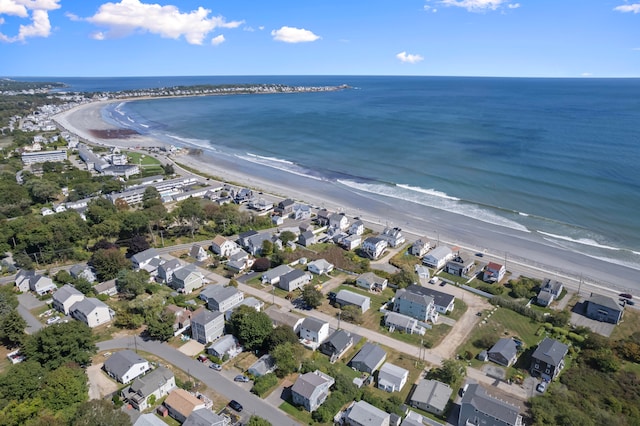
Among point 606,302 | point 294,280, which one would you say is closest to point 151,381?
point 294,280

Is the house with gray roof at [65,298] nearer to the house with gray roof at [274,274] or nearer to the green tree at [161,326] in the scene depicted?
the green tree at [161,326]

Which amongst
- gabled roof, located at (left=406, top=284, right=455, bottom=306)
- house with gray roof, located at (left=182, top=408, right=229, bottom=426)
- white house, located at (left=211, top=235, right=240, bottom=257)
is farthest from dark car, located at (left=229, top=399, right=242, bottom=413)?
white house, located at (left=211, top=235, right=240, bottom=257)

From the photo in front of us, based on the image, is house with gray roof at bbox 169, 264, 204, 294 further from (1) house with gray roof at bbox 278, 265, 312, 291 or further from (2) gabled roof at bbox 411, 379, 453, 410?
(2) gabled roof at bbox 411, 379, 453, 410

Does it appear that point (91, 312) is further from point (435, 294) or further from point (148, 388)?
point (435, 294)

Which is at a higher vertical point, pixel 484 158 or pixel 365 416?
pixel 484 158

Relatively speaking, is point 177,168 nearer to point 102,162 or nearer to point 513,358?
point 102,162
